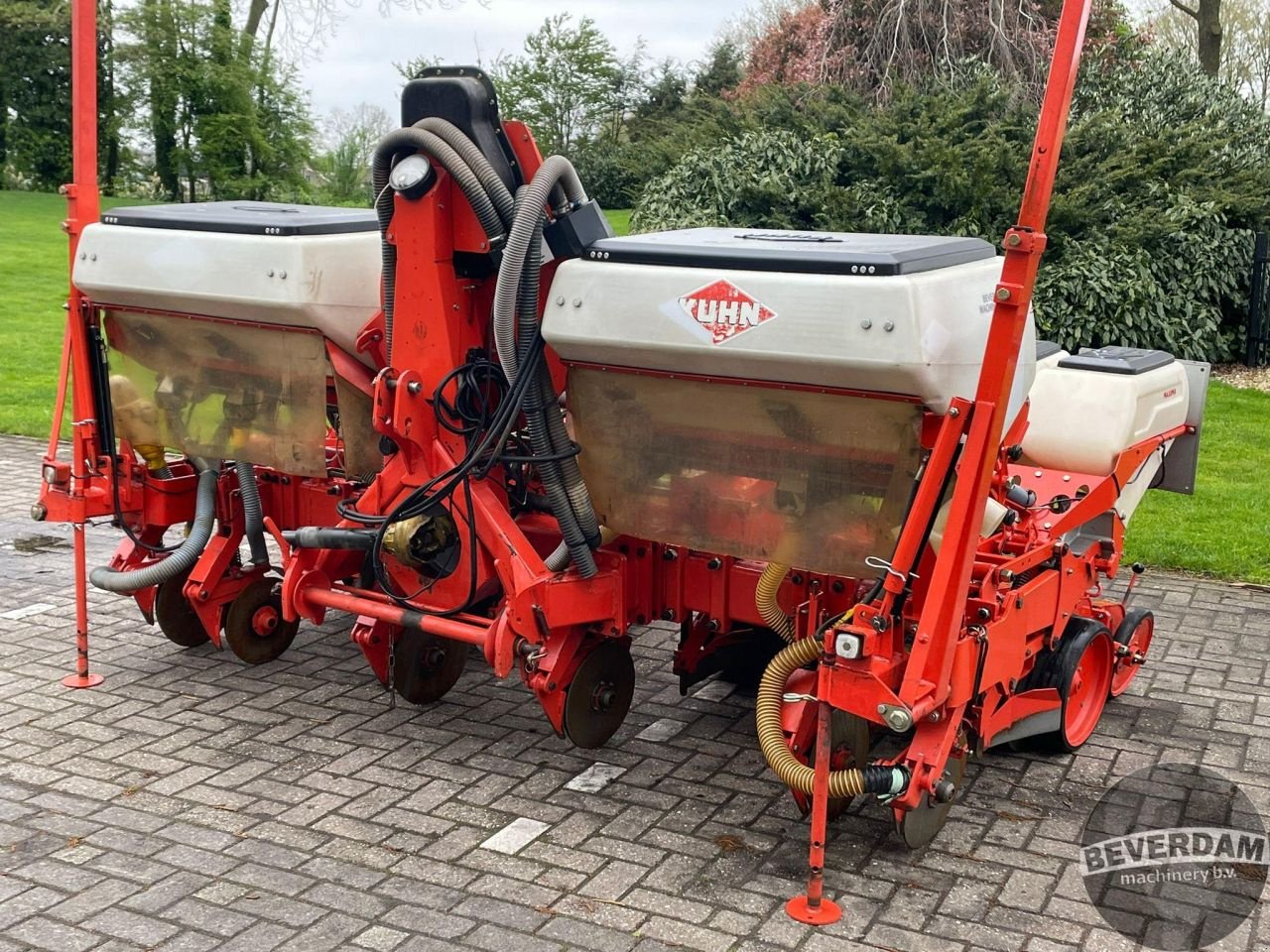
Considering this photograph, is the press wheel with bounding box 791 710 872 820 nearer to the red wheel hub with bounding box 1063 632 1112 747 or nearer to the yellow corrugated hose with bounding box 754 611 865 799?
the yellow corrugated hose with bounding box 754 611 865 799

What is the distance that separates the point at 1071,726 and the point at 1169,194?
8.31 metres

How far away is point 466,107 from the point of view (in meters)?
4.27

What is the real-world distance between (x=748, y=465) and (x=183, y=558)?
8.05 feet

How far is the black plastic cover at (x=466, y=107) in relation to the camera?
428cm

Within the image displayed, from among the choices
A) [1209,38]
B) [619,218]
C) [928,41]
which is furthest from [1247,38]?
[928,41]

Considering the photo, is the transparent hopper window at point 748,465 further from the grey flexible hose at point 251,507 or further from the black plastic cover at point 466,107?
the grey flexible hose at point 251,507

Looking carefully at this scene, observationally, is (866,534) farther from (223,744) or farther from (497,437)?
(223,744)

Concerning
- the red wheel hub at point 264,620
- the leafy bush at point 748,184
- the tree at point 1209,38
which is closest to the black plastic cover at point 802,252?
the red wheel hub at point 264,620

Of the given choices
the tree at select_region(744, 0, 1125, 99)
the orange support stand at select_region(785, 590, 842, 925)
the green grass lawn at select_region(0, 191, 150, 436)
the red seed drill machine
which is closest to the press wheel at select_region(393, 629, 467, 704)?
the red seed drill machine

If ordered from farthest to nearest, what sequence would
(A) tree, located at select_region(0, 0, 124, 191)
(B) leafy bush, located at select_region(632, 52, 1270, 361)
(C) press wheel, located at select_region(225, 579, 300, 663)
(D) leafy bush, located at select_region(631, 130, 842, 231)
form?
(A) tree, located at select_region(0, 0, 124, 191), (D) leafy bush, located at select_region(631, 130, 842, 231), (B) leafy bush, located at select_region(632, 52, 1270, 361), (C) press wheel, located at select_region(225, 579, 300, 663)

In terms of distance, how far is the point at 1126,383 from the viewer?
4840 millimetres

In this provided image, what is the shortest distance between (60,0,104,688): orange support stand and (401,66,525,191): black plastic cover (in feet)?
4.83

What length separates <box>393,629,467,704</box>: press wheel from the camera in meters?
5.04

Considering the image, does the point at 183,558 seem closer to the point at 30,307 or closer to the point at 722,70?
the point at 30,307
